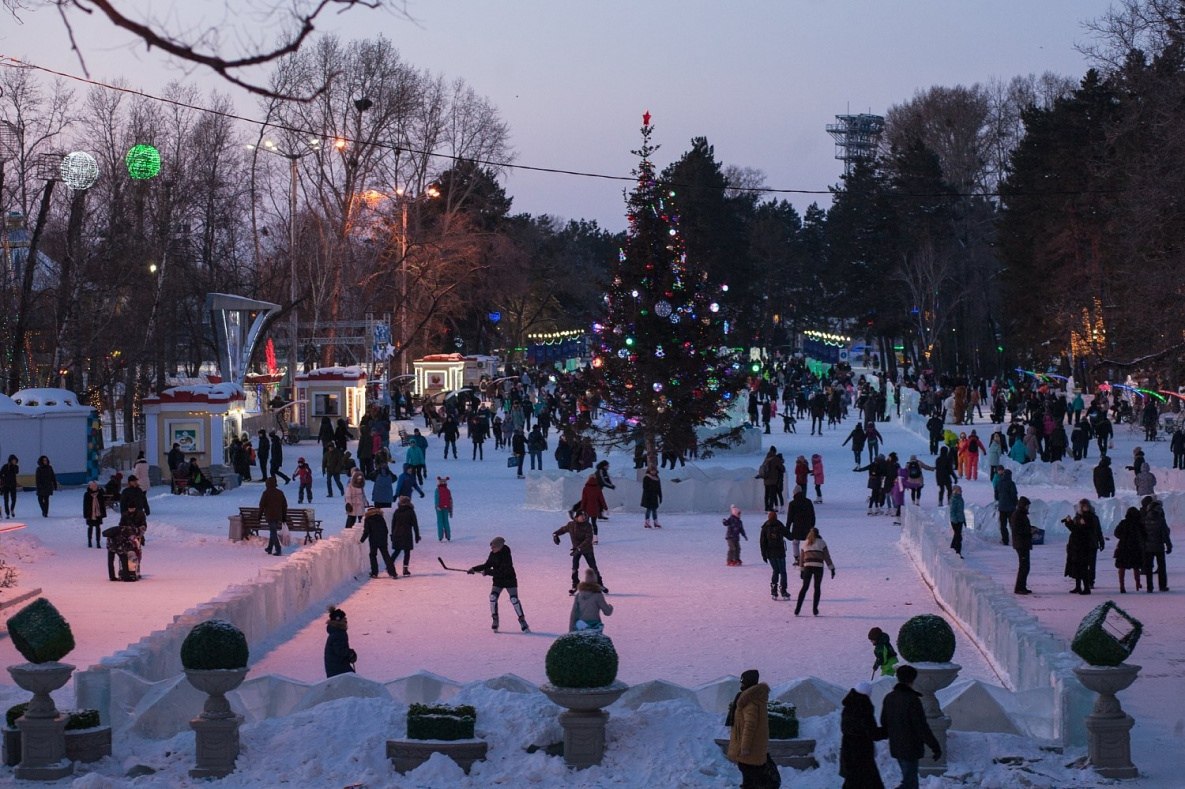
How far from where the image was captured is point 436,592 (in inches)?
771

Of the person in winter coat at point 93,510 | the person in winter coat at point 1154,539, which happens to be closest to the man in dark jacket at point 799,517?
the person in winter coat at point 1154,539

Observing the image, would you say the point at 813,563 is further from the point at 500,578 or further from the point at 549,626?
the point at 500,578

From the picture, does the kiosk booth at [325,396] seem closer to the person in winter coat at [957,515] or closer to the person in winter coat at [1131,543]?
the person in winter coat at [957,515]

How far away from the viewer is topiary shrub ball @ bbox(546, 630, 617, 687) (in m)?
10.8

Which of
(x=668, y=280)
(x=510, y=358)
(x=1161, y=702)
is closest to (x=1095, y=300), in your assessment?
(x=668, y=280)

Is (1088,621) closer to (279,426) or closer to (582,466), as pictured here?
(582,466)

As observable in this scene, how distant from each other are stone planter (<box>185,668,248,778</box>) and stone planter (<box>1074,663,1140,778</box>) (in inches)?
213

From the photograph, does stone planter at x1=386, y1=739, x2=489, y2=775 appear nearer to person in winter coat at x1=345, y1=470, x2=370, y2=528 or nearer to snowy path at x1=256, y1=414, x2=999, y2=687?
snowy path at x1=256, y1=414, x2=999, y2=687

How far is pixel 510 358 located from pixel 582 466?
193ft

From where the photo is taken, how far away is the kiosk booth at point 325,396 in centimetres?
4650

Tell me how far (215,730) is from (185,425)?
78.0 ft

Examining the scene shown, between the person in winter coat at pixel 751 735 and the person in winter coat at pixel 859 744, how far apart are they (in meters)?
0.45

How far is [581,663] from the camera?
35.3ft

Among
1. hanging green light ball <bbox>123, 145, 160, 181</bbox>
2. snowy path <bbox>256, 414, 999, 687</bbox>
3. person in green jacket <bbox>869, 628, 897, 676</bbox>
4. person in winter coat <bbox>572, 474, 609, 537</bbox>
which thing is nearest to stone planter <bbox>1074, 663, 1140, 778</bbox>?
person in green jacket <bbox>869, 628, 897, 676</bbox>
